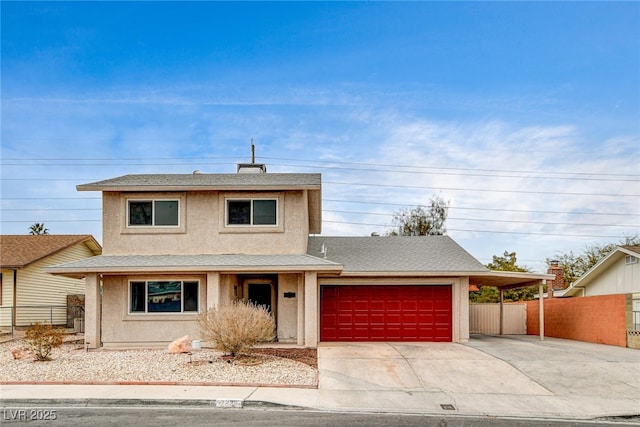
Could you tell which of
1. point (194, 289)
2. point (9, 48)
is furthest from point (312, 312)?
point (9, 48)

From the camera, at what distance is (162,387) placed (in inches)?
555

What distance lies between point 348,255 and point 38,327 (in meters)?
11.1

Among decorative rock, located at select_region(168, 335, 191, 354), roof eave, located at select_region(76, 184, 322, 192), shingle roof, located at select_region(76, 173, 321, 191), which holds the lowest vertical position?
decorative rock, located at select_region(168, 335, 191, 354)

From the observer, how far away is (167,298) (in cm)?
2098

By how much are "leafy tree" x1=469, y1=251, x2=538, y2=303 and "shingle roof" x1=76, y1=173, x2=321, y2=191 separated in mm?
18894

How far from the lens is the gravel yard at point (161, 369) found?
590 inches

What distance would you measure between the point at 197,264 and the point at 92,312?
3.87 meters

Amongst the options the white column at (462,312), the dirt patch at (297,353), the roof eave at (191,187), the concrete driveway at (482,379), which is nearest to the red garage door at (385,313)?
the white column at (462,312)

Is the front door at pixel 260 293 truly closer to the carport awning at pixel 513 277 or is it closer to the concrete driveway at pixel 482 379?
the concrete driveway at pixel 482 379

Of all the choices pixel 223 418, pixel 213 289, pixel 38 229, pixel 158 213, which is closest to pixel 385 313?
pixel 213 289

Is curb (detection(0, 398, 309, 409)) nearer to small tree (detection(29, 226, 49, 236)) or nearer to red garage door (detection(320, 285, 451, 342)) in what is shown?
A: red garage door (detection(320, 285, 451, 342))

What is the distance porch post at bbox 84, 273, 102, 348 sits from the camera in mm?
20297

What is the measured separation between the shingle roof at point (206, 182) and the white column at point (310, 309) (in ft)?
10.3

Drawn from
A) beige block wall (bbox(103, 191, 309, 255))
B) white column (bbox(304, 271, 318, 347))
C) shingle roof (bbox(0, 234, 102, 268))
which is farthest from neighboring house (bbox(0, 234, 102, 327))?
white column (bbox(304, 271, 318, 347))
